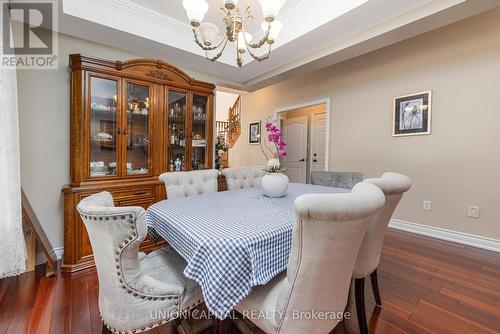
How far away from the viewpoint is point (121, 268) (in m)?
0.97

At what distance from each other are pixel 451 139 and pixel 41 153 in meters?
4.65

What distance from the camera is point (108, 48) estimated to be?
8.87ft

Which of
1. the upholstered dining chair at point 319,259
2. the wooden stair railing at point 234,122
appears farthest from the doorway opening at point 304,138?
the upholstered dining chair at point 319,259

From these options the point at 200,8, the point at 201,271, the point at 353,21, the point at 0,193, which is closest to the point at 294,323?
the point at 201,271

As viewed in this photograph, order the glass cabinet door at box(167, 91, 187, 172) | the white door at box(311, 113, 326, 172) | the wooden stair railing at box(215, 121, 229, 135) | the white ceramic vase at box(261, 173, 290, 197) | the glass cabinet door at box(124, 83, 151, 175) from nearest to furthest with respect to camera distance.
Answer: the white ceramic vase at box(261, 173, 290, 197), the glass cabinet door at box(124, 83, 151, 175), the glass cabinet door at box(167, 91, 187, 172), the white door at box(311, 113, 326, 172), the wooden stair railing at box(215, 121, 229, 135)

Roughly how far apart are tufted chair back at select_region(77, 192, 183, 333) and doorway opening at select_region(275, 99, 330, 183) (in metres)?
4.32

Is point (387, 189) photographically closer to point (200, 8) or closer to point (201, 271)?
point (201, 271)

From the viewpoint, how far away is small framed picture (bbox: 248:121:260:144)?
5621 mm

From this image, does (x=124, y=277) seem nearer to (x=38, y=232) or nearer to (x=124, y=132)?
(x=38, y=232)

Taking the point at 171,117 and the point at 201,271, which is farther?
the point at 171,117

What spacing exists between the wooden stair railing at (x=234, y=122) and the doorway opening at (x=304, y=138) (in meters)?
1.55

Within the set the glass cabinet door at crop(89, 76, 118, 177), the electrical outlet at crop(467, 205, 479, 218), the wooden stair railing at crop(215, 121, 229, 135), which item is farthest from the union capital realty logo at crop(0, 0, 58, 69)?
the wooden stair railing at crop(215, 121, 229, 135)

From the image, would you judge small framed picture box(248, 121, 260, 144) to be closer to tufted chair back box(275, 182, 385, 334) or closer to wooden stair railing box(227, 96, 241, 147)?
wooden stair railing box(227, 96, 241, 147)

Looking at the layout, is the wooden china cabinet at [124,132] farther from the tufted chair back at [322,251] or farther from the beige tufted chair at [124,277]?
the tufted chair back at [322,251]
